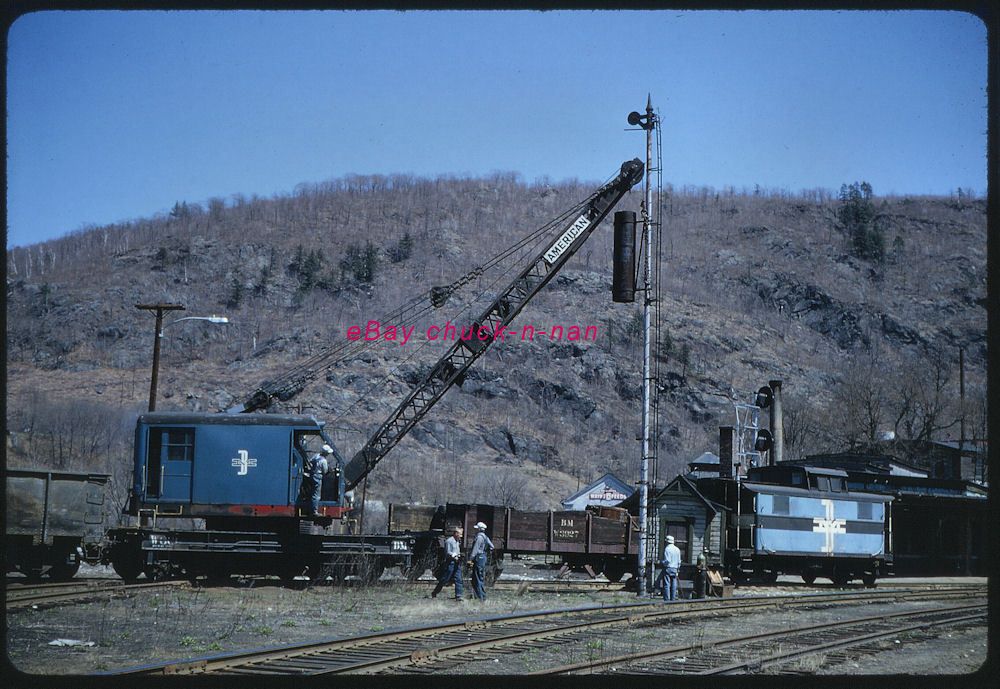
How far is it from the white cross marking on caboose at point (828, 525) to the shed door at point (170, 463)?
19964mm

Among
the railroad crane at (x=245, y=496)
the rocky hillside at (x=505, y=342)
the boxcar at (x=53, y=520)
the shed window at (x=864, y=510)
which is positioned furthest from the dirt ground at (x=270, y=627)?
the rocky hillside at (x=505, y=342)

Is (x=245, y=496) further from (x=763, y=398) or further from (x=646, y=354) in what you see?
(x=763, y=398)

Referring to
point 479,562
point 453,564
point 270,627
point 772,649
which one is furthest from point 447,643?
point 453,564

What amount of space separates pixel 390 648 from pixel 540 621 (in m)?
4.64

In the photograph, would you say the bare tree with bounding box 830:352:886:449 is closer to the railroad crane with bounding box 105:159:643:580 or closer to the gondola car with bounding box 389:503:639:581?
the gondola car with bounding box 389:503:639:581

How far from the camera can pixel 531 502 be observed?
232 feet

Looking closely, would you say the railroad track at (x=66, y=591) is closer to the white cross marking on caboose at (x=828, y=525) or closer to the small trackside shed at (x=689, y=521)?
the small trackside shed at (x=689, y=521)

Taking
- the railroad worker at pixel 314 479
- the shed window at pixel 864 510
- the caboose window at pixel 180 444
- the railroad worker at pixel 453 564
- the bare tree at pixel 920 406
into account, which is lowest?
the railroad worker at pixel 453 564

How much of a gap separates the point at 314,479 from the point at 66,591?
624cm

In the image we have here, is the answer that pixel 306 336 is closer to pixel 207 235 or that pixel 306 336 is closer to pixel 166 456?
pixel 207 235

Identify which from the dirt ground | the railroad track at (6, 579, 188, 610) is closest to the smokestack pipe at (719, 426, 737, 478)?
the dirt ground

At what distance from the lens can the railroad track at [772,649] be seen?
1250 cm

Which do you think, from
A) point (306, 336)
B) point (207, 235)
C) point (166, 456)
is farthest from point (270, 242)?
point (166, 456)

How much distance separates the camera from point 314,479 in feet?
76.7
